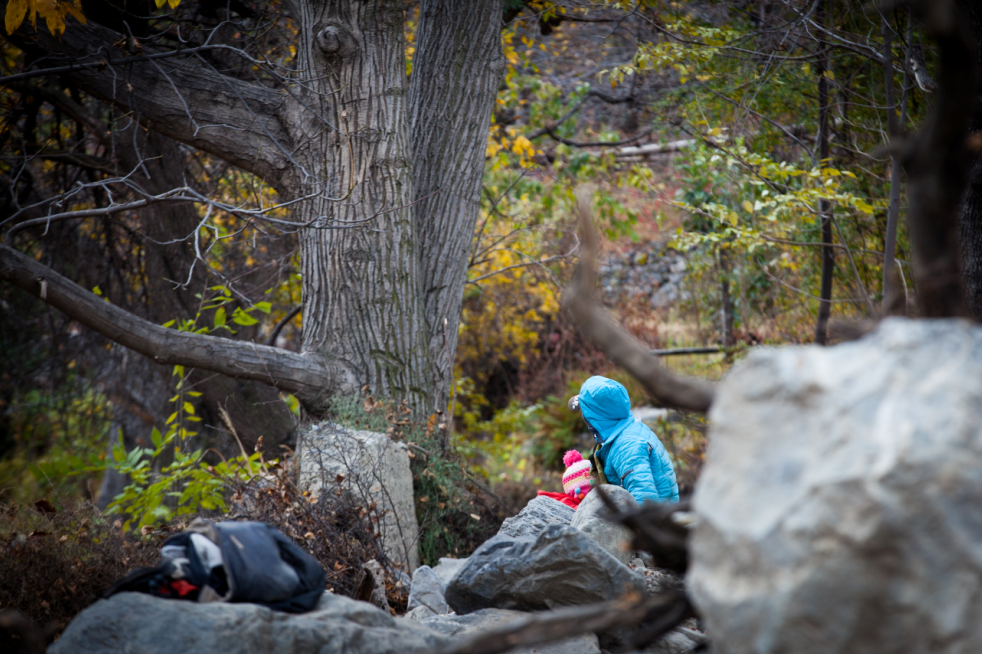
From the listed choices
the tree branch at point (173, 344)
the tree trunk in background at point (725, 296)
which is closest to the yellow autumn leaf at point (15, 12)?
the tree branch at point (173, 344)

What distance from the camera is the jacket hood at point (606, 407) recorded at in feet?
14.0

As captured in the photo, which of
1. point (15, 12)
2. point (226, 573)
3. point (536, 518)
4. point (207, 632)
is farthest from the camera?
point (536, 518)

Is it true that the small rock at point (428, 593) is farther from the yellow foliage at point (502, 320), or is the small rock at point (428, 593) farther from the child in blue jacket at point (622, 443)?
Result: the yellow foliage at point (502, 320)

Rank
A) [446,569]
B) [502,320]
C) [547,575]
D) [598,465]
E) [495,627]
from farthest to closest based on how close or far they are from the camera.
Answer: [502,320] < [598,465] < [446,569] < [547,575] < [495,627]

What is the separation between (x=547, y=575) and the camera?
8.81ft

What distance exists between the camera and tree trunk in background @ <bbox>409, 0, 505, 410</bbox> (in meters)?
5.54

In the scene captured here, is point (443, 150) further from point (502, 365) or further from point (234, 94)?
point (502, 365)

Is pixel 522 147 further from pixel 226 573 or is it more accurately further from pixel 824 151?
pixel 226 573

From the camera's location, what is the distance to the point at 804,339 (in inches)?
308

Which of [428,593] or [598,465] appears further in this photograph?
[598,465]

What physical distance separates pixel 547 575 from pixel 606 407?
1.76 m

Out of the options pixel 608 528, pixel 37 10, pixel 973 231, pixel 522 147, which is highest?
pixel 37 10

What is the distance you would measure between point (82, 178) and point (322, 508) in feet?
16.3

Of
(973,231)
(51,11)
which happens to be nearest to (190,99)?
(51,11)
